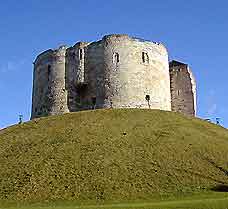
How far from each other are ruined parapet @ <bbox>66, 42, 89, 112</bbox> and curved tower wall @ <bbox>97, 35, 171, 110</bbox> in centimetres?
240

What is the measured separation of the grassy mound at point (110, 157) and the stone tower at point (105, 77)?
6120mm

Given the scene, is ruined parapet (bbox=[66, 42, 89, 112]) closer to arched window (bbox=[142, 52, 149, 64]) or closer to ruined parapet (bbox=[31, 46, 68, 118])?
ruined parapet (bbox=[31, 46, 68, 118])

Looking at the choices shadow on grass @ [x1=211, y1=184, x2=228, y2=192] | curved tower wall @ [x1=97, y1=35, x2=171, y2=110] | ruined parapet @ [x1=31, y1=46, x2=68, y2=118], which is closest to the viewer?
shadow on grass @ [x1=211, y1=184, x2=228, y2=192]

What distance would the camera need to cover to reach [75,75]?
50.0 meters

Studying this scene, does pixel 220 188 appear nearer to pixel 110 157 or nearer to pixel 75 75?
pixel 110 157

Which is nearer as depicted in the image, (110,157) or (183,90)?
(110,157)

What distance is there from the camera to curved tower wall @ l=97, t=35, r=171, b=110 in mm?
47781

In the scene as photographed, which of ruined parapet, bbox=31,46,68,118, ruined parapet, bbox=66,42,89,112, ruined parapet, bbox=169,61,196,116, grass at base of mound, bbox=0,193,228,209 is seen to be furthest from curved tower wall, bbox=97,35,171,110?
grass at base of mound, bbox=0,193,228,209

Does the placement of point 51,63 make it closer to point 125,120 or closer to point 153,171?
point 125,120

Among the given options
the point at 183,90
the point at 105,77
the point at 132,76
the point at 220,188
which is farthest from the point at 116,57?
the point at 220,188

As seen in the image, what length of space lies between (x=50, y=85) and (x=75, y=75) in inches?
114

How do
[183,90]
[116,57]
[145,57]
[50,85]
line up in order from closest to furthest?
[116,57]
[145,57]
[50,85]
[183,90]

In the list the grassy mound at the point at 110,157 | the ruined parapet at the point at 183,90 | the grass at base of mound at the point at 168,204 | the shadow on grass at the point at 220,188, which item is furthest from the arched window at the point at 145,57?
the grass at base of mound at the point at 168,204

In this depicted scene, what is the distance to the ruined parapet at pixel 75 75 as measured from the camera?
163 ft
